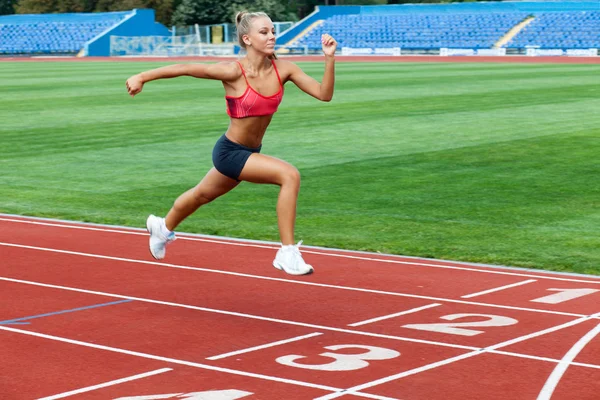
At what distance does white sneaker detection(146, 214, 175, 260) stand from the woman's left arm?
→ 5.87ft

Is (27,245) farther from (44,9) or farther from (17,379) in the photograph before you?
(44,9)

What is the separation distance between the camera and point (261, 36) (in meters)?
7.77

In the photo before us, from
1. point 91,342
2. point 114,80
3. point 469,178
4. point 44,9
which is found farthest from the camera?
point 44,9

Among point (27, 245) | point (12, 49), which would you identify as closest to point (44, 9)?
point (12, 49)

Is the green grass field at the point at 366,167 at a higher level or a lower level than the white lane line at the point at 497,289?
lower

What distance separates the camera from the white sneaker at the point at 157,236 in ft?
29.4

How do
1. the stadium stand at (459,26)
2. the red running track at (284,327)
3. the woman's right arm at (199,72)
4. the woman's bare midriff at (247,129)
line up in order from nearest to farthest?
the red running track at (284,327)
the woman's right arm at (199,72)
the woman's bare midriff at (247,129)
the stadium stand at (459,26)

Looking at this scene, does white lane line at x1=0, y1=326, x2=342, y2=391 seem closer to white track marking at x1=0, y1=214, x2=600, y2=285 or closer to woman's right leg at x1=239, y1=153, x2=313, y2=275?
woman's right leg at x1=239, y1=153, x2=313, y2=275

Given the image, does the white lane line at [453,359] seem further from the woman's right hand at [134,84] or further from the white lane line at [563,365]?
the woman's right hand at [134,84]

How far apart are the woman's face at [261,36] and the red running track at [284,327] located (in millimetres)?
1819

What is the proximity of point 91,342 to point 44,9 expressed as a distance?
96066mm

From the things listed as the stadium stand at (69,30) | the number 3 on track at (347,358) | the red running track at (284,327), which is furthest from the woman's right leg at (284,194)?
the stadium stand at (69,30)

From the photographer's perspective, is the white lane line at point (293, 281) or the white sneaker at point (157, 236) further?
the white sneaker at point (157, 236)

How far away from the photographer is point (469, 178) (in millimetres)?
14992
